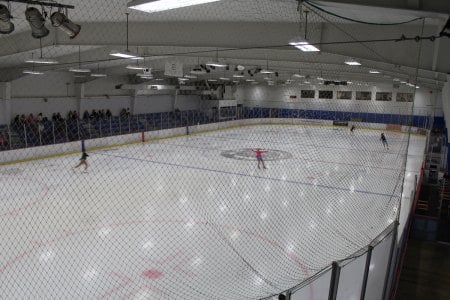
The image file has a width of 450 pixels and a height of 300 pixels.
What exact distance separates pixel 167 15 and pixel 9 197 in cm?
575

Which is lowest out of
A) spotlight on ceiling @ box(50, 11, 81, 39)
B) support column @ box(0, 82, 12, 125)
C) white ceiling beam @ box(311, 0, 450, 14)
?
support column @ box(0, 82, 12, 125)

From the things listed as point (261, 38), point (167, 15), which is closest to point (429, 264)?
point (261, 38)

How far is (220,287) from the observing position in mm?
4688

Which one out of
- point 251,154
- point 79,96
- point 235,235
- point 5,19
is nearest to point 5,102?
point 79,96

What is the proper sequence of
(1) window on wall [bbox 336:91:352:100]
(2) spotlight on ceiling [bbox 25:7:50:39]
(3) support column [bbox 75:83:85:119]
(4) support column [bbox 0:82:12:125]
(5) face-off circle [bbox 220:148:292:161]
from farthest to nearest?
(1) window on wall [bbox 336:91:352:100] → (3) support column [bbox 75:83:85:119] → (4) support column [bbox 0:82:12:125] → (5) face-off circle [bbox 220:148:292:161] → (2) spotlight on ceiling [bbox 25:7:50:39]

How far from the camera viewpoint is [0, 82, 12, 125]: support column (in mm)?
14709

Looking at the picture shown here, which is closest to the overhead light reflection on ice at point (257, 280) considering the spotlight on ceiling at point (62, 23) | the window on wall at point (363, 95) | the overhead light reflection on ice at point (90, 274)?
the overhead light reflection on ice at point (90, 274)

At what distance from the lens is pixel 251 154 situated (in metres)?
15.1

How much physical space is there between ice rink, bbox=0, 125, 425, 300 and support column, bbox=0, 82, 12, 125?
11.5ft

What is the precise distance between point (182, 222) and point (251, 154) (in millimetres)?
8224

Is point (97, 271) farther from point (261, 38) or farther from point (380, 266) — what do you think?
point (261, 38)

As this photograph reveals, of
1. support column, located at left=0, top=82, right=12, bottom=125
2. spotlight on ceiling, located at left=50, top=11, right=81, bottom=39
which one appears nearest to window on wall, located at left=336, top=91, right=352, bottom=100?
support column, located at left=0, top=82, right=12, bottom=125

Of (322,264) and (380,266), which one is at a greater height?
(380,266)

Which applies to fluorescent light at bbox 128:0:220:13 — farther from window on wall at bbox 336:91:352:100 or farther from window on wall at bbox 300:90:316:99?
window on wall at bbox 300:90:316:99
